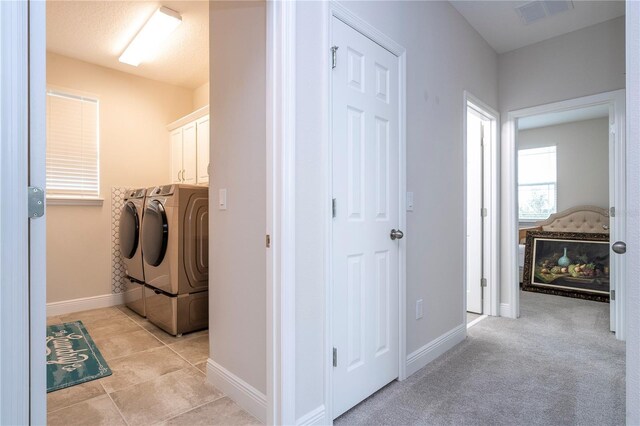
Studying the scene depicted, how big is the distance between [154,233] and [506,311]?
344 centimetres

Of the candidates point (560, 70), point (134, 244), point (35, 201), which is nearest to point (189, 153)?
point (134, 244)

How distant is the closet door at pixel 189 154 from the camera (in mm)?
3689

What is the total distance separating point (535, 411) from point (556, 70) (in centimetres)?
301

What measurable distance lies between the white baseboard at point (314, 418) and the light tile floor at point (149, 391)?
1.03 ft

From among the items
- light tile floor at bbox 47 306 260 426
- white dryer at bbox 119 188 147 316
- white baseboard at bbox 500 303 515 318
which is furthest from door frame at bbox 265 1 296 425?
white baseboard at bbox 500 303 515 318

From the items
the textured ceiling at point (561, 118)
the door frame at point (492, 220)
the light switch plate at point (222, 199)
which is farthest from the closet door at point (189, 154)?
→ the textured ceiling at point (561, 118)

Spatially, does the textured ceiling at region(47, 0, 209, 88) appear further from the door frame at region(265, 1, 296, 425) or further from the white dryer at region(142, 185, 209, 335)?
the door frame at region(265, 1, 296, 425)

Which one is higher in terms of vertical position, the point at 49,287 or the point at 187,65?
the point at 187,65

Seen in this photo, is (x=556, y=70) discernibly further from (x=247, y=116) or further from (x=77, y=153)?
(x=77, y=153)

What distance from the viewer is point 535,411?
175 cm

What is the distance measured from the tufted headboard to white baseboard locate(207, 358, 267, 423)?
17.4 feet

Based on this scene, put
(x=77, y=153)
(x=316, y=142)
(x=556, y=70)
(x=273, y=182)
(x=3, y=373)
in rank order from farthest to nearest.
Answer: (x=77, y=153)
(x=556, y=70)
(x=316, y=142)
(x=273, y=182)
(x=3, y=373)

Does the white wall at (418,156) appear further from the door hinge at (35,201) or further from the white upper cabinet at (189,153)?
the white upper cabinet at (189,153)

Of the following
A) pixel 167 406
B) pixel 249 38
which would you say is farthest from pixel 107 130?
pixel 167 406
